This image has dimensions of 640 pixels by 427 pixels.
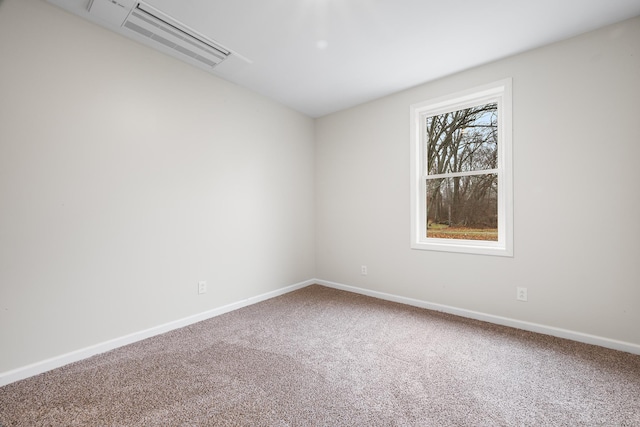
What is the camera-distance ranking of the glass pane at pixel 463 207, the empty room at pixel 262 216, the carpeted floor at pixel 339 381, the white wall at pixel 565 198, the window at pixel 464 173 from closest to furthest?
the carpeted floor at pixel 339 381, the empty room at pixel 262 216, the white wall at pixel 565 198, the window at pixel 464 173, the glass pane at pixel 463 207

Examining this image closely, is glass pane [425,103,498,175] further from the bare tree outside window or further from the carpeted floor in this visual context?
the carpeted floor

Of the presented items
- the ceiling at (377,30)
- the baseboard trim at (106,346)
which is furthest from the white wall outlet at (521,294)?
the baseboard trim at (106,346)

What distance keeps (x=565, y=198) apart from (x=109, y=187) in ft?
12.4

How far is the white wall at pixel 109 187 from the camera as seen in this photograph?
1.85 meters

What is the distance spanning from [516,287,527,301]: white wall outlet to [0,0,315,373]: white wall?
274cm

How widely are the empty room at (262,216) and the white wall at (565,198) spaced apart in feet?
0.05

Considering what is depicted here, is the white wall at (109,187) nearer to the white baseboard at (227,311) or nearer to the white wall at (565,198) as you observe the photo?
the white baseboard at (227,311)

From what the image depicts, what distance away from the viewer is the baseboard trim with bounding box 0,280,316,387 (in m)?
1.82

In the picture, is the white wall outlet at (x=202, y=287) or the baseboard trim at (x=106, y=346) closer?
the baseboard trim at (x=106, y=346)

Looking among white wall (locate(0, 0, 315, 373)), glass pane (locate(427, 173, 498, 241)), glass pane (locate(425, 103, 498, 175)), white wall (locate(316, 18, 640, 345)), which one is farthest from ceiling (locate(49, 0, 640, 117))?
glass pane (locate(427, 173, 498, 241))

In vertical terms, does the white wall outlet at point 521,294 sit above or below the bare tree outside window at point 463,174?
below

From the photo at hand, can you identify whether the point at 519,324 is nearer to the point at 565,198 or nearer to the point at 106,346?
the point at 565,198

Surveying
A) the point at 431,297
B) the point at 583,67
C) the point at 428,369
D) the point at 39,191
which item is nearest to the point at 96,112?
the point at 39,191

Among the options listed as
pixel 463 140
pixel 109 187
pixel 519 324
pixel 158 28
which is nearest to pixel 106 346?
pixel 109 187
